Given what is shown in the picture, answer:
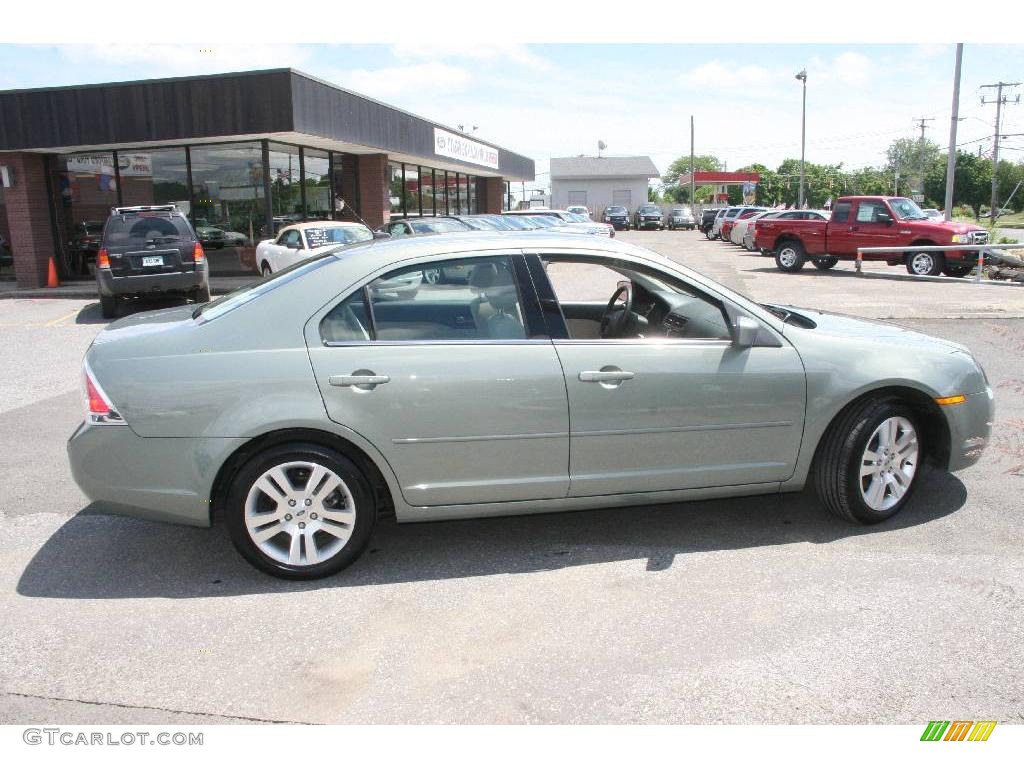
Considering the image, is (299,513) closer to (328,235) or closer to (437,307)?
(437,307)

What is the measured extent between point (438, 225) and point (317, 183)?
18.7ft

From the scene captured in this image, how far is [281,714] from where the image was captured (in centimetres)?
305

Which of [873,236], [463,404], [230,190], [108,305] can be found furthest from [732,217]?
[463,404]

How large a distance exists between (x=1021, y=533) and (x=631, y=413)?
2252 mm

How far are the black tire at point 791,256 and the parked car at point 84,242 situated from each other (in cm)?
1719

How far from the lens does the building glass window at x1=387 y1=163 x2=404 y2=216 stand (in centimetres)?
2908

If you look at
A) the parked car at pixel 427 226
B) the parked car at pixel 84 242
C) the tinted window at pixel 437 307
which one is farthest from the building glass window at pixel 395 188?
A: the tinted window at pixel 437 307

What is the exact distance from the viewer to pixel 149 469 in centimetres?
396

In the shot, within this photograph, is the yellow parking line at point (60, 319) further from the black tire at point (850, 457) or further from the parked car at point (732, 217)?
the parked car at point (732, 217)

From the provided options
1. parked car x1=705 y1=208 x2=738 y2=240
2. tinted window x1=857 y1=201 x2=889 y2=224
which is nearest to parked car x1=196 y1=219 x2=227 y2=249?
tinted window x1=857 y1=201 x2=889 y2=224

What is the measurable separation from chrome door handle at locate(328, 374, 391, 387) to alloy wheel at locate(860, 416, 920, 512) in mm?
2568

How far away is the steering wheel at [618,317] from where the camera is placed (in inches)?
202

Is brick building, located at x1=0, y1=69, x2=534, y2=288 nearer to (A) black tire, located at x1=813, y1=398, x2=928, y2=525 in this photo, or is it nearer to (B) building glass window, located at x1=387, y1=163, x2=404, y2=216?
(B) building glass window, located at x1=387, y1=163, x2=404, y2=216
